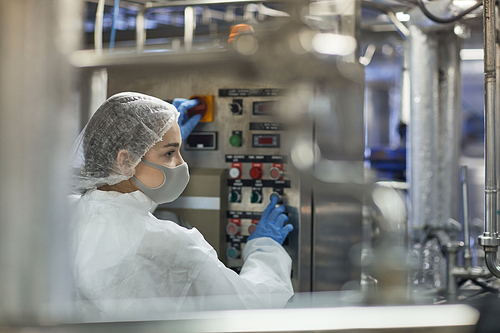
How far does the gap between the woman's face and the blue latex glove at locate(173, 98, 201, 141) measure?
12 cm

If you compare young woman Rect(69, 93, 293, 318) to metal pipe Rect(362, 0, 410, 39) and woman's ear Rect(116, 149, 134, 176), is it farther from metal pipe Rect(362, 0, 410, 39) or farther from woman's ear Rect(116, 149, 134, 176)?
metal pipe Rect(362, 0, 410, 39)

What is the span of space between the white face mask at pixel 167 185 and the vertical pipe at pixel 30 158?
39 centimetres

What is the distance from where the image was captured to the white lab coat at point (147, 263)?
86 cm

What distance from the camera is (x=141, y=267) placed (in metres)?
0.92

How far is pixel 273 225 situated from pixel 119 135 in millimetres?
499

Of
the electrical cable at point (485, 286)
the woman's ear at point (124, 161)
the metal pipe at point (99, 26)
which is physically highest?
the metal pipe at point (99, 26)

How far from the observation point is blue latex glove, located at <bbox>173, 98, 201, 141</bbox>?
1117mm

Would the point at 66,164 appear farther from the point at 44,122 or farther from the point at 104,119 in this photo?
the point at 104,119

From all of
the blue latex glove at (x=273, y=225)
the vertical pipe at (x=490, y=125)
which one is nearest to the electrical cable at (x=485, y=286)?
the vertical pipe at (x=490, y=125)

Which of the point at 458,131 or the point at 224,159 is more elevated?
the point at 458,131

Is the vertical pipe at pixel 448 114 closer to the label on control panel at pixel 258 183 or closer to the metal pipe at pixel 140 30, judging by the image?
the label on control panel at pixel 258 183

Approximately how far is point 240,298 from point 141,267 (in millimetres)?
238

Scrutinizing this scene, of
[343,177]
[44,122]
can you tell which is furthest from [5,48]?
[343,177]

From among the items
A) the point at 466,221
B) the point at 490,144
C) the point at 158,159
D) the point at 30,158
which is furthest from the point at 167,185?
the point at 466,221
